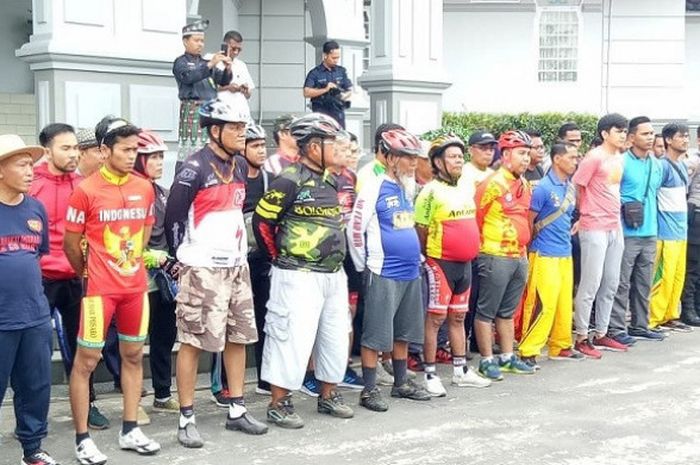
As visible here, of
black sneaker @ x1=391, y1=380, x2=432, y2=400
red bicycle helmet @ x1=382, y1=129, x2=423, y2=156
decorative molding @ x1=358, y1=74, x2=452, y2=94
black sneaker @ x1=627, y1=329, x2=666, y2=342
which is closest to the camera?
red bicycle helmet @ x1=382, y1=129, x2=423, y2=156

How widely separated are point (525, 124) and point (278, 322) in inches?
522

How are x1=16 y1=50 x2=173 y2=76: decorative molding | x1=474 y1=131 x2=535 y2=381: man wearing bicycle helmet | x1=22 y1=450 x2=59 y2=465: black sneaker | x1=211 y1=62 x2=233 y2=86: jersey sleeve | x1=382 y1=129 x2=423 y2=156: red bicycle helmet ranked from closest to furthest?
x1=22 y1=450 x2=59 y2=465: black sneaker < x1=382 y1=129 x2=423 y2=156: red bicycle helmet < x1=474 y1=131 x2=535 y2=381: man wearing bicycle helmet < x1=16 y1=50 x2=173 y2=76: decorative molding < x1=211 y1=62 x2=233 y2=86: jersey sleeve

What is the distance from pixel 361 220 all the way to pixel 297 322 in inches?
37.5

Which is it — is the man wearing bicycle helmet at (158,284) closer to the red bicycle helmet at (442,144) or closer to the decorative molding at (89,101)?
the red bicycle helmet at (442,144)

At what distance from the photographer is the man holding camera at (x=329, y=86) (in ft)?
37.7

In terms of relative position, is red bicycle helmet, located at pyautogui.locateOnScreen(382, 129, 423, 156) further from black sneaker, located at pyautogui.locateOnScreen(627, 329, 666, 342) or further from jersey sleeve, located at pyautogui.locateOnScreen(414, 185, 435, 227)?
black sneaker, located at pyautogui.locateOnScreen(627, 329, 666, 342)

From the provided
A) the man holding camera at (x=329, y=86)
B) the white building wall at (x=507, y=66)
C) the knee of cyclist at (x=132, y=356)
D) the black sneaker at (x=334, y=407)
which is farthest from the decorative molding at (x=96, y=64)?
the white building wall at (x=507, y=66)

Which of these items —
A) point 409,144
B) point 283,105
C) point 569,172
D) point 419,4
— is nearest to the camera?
point 409,144

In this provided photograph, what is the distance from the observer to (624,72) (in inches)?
828

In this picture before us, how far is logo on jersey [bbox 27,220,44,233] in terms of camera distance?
5.33m

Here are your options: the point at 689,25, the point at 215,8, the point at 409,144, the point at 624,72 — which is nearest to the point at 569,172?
the point at 409,144

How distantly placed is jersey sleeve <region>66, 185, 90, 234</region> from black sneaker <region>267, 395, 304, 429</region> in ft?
6.00

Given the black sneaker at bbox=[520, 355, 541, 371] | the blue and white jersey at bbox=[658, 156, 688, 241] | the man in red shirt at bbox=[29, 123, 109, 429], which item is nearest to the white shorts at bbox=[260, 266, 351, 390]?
the man in red shirt at bbox=[29, 123, 109, 429]

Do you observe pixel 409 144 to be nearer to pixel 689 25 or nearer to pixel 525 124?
pixel 525 124
